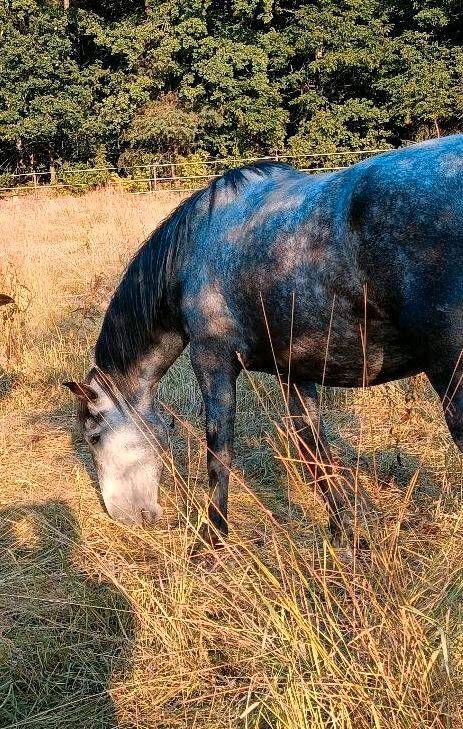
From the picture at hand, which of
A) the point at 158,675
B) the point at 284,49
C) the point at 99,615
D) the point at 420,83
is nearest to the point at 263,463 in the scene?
the point at 99,615

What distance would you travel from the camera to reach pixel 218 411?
2.88 metres

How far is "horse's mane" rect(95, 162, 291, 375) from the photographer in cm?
289

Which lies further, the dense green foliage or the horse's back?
the dense green foliage

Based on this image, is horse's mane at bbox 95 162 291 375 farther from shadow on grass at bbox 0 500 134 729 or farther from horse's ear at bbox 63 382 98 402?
shadow on grass at bbox 0 500 134 729

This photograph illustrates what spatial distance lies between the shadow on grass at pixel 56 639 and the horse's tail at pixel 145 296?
1003 mm

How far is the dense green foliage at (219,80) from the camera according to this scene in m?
28.9

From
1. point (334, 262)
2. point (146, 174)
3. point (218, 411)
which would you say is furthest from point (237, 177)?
point (146, 174)

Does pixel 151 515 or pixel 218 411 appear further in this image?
pixel 151 515

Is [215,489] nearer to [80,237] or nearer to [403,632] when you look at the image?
[403,632]

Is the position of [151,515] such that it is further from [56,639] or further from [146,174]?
[146,174]

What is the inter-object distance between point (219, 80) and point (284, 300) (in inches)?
1189

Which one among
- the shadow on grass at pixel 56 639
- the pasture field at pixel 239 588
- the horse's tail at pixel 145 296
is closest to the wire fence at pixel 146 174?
the pasture field at pixel 239 588

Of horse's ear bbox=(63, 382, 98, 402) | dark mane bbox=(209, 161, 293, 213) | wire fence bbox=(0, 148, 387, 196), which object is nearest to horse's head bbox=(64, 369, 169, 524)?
Answer: horse's ear bbox=(63, 382, 98, 402)

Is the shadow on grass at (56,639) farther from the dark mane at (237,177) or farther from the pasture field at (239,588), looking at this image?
the dark mane at (237,177)
